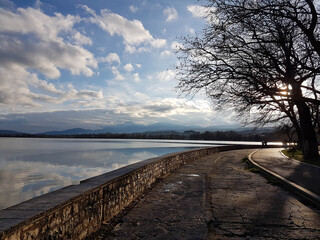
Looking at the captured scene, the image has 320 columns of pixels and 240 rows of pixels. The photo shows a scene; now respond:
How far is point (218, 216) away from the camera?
5.00 m

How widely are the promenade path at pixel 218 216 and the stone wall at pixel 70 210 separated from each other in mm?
332

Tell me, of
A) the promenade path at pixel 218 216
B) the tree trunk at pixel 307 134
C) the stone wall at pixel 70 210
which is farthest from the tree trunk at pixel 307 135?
the stone wall at pixel 70 210

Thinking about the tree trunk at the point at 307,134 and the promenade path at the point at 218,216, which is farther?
the tree trunk at the point at 307,134

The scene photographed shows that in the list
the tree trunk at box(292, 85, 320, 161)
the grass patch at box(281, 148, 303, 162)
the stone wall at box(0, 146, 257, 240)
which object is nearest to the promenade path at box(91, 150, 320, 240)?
the stone wall at box(0, 146, 257, 240)

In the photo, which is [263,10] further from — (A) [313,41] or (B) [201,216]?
(B) [201,216]

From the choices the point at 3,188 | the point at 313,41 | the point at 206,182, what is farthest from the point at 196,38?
the point at 3,188

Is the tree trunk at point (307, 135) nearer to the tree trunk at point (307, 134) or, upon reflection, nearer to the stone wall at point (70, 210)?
the tree trunk at point (307, 134)

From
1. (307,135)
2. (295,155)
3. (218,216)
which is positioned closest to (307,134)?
(307,135)

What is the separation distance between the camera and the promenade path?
407 cm

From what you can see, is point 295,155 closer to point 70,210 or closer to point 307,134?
point 307,134

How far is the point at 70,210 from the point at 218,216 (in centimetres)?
310

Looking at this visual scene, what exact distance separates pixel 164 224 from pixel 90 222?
4.66ft

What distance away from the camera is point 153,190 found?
7508 millimetres

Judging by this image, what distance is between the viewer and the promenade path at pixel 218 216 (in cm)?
407
